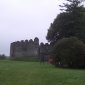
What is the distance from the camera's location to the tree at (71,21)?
178ft

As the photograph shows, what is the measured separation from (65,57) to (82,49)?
1.79 m

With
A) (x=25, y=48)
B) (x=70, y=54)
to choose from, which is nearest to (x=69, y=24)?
(x=25, y=48)

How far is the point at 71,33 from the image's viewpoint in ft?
179

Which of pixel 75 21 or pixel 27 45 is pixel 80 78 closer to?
pixel 75 21

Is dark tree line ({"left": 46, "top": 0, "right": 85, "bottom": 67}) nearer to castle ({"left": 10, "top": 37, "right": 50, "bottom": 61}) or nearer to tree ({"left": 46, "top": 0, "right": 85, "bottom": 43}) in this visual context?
tree ({"left": 46, "top": 0, "right": 85, "bottom": 43})

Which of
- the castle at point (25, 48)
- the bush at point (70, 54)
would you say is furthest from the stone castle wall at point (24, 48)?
the bush at point (70, 54)

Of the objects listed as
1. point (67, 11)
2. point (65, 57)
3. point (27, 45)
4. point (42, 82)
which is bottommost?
point (42, 82)

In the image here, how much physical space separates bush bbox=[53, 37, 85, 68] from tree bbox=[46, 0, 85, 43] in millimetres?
18473

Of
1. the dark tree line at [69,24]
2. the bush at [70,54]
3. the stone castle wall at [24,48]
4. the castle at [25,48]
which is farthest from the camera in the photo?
the stone castle wall at [24,48]

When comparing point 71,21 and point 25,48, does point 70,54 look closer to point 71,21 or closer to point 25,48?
point 71,21

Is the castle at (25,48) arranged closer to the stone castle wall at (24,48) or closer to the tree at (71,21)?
the stone castle wall at (24,48)

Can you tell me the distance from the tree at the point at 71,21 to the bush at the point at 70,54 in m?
18.5

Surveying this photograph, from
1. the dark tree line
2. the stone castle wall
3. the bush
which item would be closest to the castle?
the stone castle wall

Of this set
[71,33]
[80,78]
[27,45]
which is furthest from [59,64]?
[27,45]
